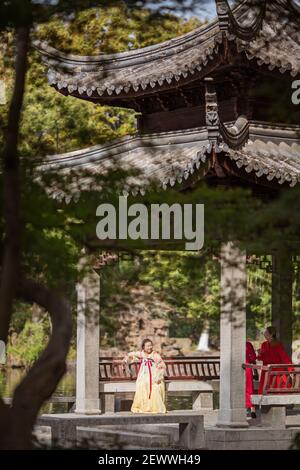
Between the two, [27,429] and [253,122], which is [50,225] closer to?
[27,429]

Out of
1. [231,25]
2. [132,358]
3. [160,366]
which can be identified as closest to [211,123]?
[231,25]

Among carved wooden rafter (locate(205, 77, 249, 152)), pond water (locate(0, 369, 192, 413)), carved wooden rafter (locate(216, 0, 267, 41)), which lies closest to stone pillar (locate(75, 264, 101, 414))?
carved wooden rafter (locate(205, 77, 249, 152))

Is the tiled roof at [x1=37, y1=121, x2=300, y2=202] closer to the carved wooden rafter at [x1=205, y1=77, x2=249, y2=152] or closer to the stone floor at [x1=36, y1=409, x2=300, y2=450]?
the carved wooden rafter at [x1=205, y1=77, x2=249, y2=152]

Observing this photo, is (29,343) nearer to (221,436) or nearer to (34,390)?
(221,436)

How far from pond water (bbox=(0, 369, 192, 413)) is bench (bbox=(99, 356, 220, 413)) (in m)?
3.36

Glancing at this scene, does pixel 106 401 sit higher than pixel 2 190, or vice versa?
pixel 2 190

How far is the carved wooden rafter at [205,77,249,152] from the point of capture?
16.1 meters

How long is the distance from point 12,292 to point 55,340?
1.31 ft

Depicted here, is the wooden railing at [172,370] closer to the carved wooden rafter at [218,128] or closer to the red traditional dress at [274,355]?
the red traditional dress at [274,355]

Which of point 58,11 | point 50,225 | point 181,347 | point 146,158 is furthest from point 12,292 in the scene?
point 181,347

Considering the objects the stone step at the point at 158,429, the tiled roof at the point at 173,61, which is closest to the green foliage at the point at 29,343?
the tiled roof at the point at 173,61

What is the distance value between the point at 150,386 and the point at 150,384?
0.11ft

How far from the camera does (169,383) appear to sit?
63.9 ft

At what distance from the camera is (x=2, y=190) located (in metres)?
9.02
